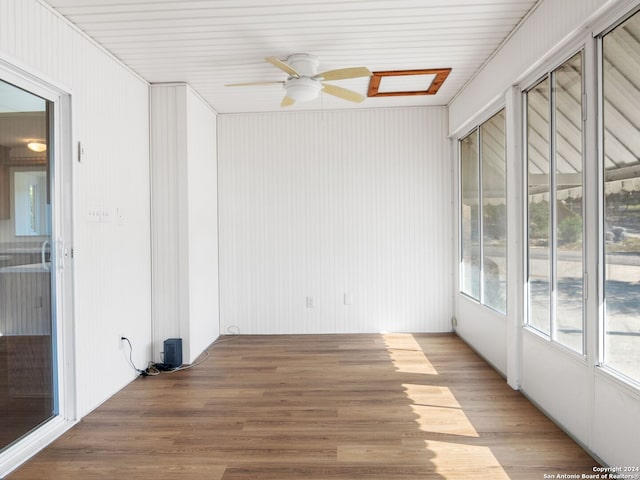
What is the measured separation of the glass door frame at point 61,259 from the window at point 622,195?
348 centimetres

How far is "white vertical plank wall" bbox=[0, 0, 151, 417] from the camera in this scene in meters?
2.71

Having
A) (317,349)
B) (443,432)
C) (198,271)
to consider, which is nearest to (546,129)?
(443,432)

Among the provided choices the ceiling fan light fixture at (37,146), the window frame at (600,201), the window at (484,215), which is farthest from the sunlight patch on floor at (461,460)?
the ceiling fan light fixture at (37,146)

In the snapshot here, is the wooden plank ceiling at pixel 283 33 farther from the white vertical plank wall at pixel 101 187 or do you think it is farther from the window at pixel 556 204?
the window at pixel 556 204

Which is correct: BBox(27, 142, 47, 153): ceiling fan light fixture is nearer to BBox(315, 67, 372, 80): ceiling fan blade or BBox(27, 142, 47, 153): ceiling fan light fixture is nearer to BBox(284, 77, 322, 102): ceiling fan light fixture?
BBox(284, 77, 322, 102): ceiling fan light fixture

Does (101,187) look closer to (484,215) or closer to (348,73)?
(348,73)

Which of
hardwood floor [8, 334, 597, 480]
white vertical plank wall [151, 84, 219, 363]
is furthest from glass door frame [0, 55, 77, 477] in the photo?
white vertical plank wall [151, 84, 219, 363]

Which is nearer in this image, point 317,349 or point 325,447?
point 325,447

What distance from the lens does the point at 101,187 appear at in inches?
132

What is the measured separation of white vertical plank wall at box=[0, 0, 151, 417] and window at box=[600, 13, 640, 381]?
342 centimetres

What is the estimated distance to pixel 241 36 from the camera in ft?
10.7

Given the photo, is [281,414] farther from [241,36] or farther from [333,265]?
[241,36]

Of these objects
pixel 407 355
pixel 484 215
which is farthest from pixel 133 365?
pixel 484 215

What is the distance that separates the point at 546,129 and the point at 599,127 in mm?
703
